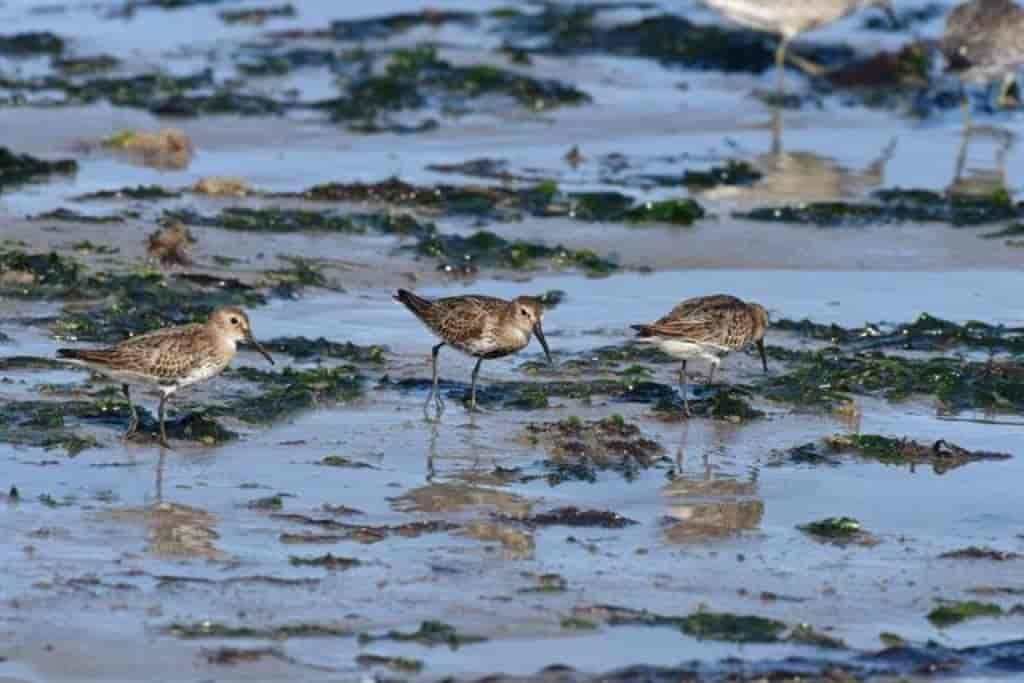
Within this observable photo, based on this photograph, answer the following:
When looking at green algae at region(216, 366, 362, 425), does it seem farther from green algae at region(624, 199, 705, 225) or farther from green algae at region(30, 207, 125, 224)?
green algae at region(624, 199, 705, 225)

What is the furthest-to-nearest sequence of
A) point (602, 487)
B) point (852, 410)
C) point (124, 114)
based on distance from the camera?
point (124, 114), point (852, 410), point (602, 487)

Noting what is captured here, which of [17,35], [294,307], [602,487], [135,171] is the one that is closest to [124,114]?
[135,171]

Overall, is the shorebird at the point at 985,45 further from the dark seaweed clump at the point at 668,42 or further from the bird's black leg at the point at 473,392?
the bird's black leg at the point at 473,392

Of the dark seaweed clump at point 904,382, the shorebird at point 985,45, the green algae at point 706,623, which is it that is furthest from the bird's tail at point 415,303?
the shorebird at point 985,45

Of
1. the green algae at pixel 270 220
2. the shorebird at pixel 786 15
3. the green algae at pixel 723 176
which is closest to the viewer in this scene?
the green algae at pixel 270 220

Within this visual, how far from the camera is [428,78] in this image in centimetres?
1869

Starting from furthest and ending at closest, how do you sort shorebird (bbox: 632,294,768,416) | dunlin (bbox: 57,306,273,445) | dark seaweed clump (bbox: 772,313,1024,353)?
dark seaweed clump (bbox: 772,313,1024,353)
shorebird (bbox: 632,294,768,416)
dunlin (bbox: 57,306,273,445)

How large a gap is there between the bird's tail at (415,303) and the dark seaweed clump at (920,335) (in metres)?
2.07

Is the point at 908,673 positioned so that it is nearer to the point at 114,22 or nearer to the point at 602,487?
the point at 602,487

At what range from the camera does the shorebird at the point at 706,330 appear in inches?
398

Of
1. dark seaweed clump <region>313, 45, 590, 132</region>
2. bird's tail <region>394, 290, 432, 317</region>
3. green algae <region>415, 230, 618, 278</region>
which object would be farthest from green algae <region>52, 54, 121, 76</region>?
bird's tail <region>394, 290, 432, 317</region>

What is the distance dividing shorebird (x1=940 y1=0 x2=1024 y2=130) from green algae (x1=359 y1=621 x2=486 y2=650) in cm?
1177

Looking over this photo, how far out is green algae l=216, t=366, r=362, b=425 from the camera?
9.68m

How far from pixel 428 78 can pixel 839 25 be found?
5894 millimetres
